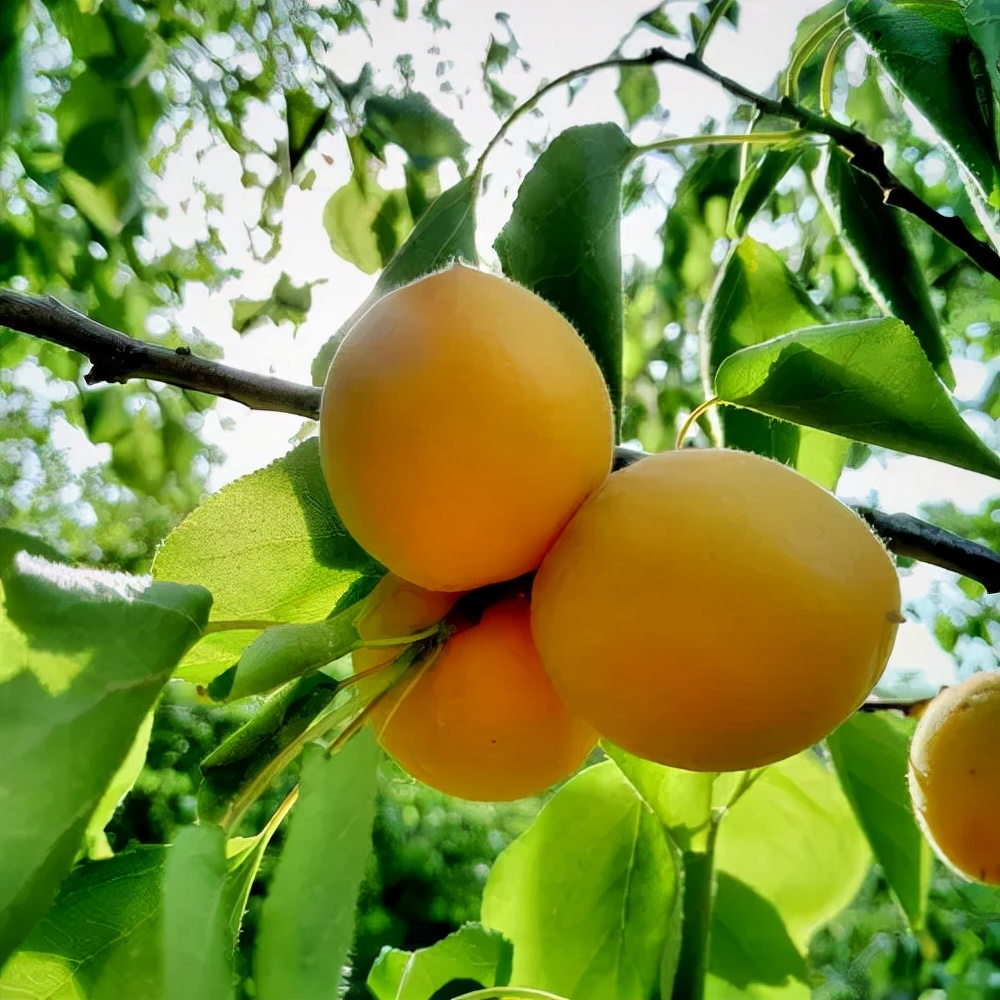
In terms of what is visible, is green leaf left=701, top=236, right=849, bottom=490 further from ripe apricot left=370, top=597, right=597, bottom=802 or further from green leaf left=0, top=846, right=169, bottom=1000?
green leaf left=0, top=846, right=169, bottom=1000

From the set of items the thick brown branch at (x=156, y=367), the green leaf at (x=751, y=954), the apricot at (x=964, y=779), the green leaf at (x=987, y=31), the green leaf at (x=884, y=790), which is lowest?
the green leaf at (x=751, y=954)

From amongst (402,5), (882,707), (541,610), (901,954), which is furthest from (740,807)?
(901,954)

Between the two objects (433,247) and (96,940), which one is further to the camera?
(433,247)

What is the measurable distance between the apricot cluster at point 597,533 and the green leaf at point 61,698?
0.29 ft

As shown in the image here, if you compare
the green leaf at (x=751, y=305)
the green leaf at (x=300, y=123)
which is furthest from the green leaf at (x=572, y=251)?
the green leaf at (x=300, y=123)

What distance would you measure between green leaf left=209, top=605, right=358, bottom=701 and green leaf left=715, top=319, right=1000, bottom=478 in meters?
0.21

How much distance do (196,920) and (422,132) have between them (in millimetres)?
797

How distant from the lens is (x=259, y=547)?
0.41 metres

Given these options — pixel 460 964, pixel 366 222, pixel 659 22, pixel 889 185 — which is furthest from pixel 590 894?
pixel 659 22

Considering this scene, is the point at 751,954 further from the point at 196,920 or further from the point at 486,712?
the point at 196,920

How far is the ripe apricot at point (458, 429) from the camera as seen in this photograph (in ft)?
1.03

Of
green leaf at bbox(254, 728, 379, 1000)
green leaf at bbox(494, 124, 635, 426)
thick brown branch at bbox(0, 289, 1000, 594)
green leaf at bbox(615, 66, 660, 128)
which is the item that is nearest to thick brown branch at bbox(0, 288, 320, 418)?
thick brown branch at bbox(0, 289, 1000, 594)

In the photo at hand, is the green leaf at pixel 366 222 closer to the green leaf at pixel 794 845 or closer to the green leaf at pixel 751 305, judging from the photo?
the green leaf at pixel 751 305

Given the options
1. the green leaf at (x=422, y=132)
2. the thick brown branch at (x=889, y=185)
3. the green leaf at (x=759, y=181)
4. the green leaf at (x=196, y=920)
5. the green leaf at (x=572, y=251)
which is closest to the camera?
the green leaf at (x=196, y=920)
